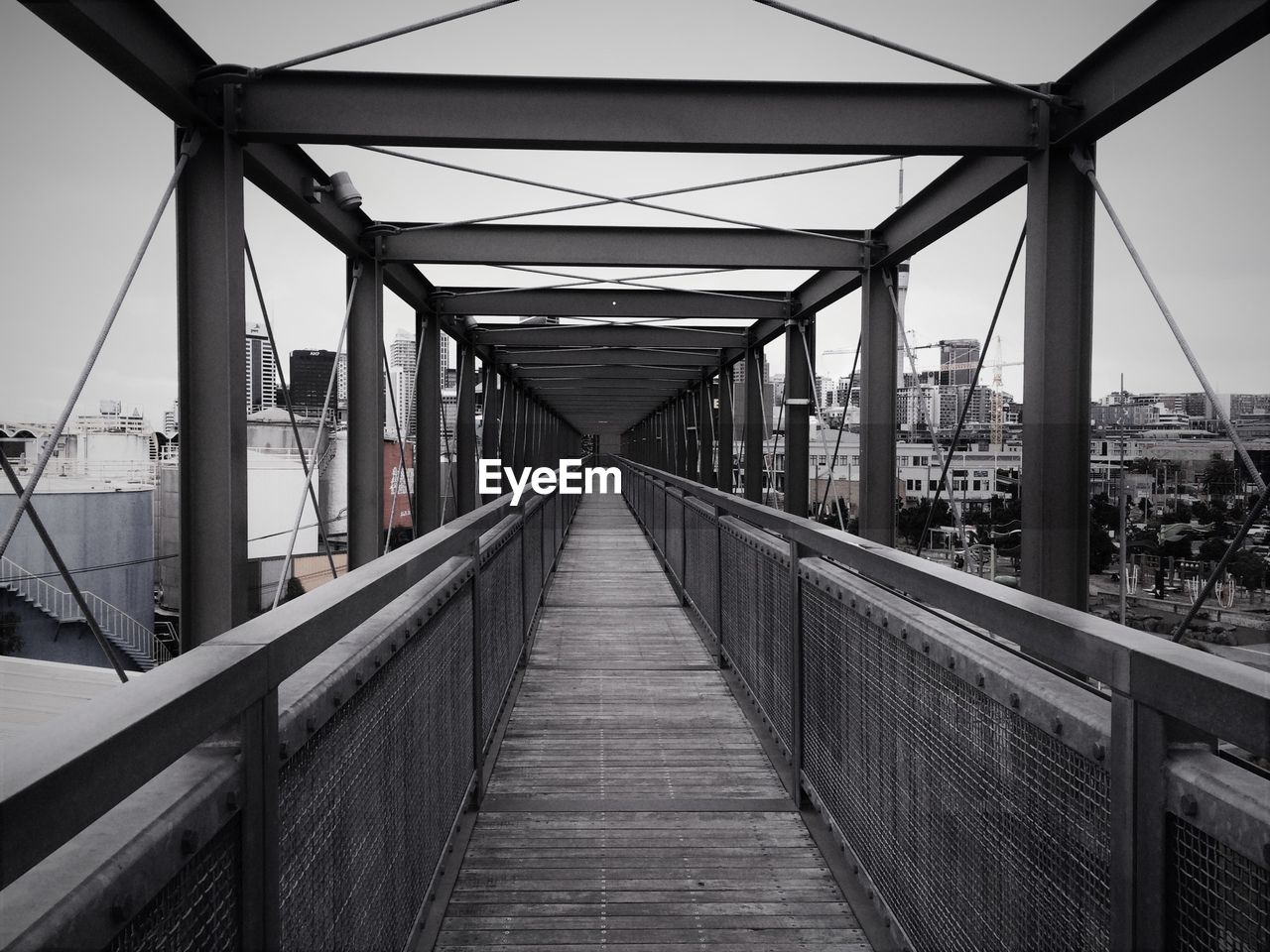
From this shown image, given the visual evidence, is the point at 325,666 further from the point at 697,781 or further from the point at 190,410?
the point at 190,410

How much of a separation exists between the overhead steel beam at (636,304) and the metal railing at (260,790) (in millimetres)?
7716

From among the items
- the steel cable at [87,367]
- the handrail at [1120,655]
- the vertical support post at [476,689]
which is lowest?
the vertical support post at [476,689]

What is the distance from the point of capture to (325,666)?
1735 mm

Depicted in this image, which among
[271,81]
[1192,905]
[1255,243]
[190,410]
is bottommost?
[1192,905]

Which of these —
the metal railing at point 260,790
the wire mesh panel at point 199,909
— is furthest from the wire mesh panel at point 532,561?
the wire mesh panel at point 199,909

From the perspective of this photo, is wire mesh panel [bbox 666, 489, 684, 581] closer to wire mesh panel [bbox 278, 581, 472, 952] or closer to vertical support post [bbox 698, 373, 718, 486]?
wire mesh panel [bbox 278, 581, 472, 952]

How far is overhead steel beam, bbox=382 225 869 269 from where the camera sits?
303 inches

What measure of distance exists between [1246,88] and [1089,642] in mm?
4505

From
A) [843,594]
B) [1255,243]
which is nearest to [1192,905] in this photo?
[843,594]

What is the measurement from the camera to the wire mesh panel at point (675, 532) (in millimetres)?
8688

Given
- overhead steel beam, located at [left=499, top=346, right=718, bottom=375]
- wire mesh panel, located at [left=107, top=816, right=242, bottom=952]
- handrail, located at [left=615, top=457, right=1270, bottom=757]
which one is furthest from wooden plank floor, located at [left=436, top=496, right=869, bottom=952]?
overhead steel beam, located at [left=499, top=346, right=718, bottom=375]

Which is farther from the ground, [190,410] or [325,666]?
[190,410]

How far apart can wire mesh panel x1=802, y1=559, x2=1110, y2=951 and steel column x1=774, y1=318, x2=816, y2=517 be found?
7.72 m

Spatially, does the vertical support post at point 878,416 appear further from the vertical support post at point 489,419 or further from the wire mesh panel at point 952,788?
the vertical support post at point 489,419
